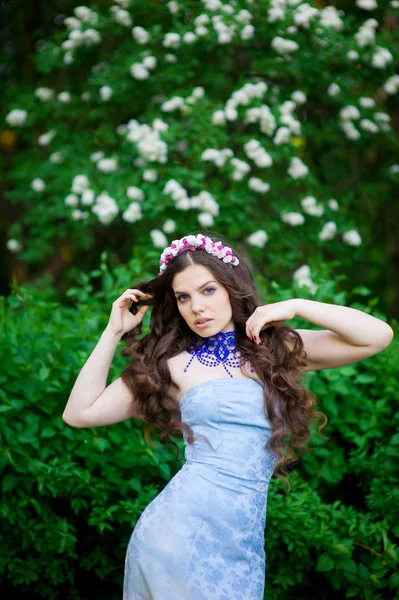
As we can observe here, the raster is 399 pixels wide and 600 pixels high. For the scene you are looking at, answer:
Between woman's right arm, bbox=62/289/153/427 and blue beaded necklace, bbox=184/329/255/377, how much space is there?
23 cm

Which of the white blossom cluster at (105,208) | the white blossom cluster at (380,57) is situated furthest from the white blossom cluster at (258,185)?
the white blossom cluster at (380,57)

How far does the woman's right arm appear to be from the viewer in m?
A: 2.32

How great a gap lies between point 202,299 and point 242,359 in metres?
0.23

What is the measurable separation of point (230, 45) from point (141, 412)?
4029 millimetres

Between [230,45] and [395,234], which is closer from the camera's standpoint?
[230,45]

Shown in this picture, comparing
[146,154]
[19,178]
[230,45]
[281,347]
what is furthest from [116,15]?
[281,347]

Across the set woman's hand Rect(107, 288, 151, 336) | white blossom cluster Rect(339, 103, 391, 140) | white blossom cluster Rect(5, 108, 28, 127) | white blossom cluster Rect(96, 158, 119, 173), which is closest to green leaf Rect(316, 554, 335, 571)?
woman's hand Rect(107, 288, 151, 336)

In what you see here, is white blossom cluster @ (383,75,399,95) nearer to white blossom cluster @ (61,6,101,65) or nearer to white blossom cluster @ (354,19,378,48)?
white blossom cluster @ (354,19,378,48)

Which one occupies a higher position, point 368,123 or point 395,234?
point 368,123

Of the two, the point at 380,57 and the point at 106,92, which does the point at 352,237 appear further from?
the point at 106,92

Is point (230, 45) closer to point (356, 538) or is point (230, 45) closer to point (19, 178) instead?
point (19, 178)

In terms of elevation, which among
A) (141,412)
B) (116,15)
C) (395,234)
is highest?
(116,15)

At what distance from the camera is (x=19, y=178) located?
675 cm

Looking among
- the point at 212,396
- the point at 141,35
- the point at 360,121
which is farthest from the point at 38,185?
the point at 212,396
